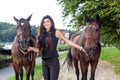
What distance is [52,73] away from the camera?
7.53m

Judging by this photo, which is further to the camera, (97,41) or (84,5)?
(84,5)

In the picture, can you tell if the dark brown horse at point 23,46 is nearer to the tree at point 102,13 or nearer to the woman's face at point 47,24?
the woman's face at point 47,24

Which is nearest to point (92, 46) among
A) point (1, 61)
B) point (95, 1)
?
point (95, 1)

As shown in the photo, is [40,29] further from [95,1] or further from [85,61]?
[95,1]

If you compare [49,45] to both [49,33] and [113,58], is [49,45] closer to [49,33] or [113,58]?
[49,33]

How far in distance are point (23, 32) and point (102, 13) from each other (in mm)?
7928

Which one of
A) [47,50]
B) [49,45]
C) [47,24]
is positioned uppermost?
[47,24]

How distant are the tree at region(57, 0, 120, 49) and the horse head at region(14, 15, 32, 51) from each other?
22.2 feet

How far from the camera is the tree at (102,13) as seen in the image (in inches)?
672

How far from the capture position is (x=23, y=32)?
10094 mm

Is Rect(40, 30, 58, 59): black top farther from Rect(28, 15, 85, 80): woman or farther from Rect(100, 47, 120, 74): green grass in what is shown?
Rect(100, 47, 120, 74): green grass

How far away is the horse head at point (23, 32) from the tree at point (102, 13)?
675cm

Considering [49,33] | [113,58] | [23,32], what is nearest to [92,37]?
[23,32]

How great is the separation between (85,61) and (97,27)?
1148 millimetres
